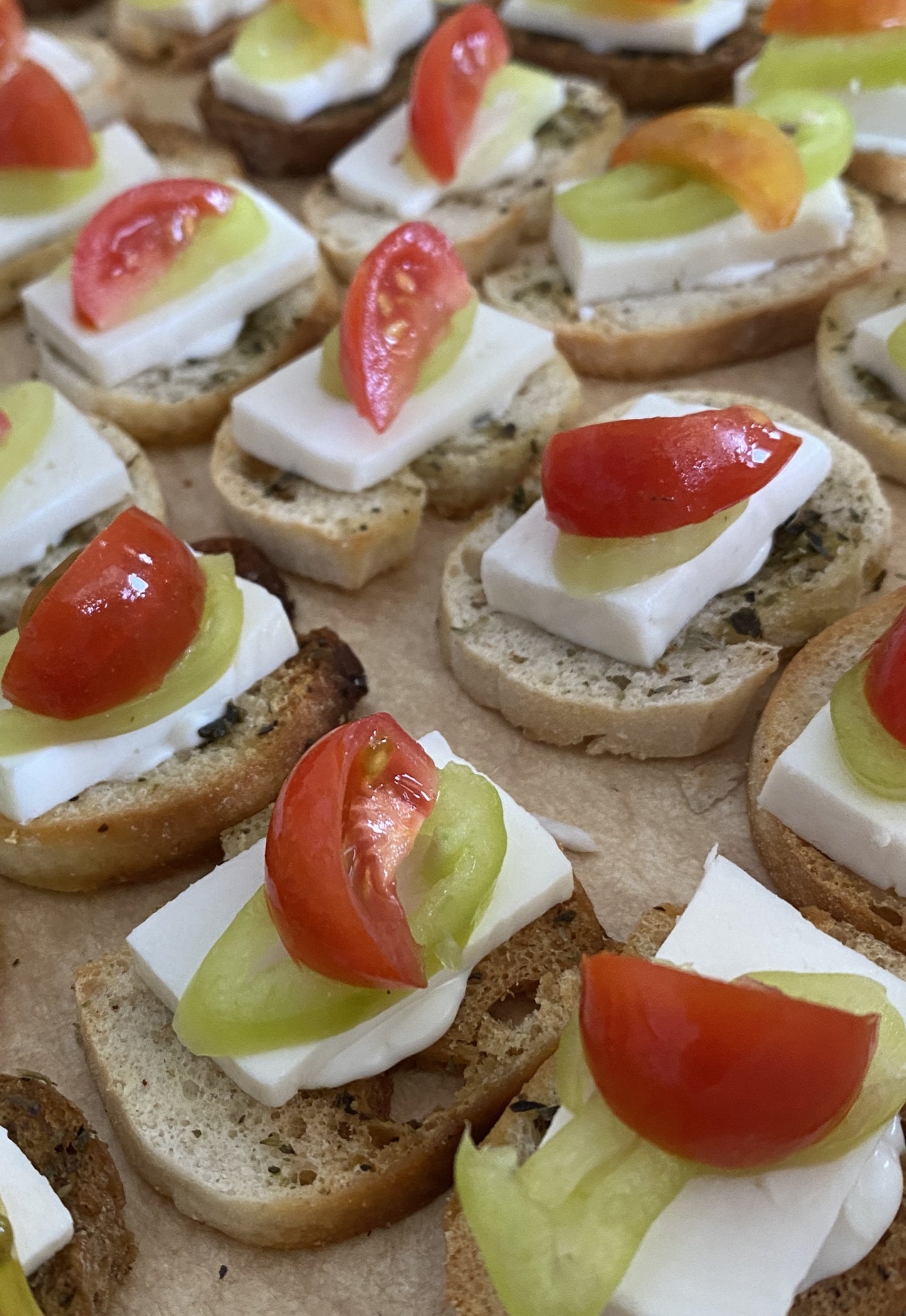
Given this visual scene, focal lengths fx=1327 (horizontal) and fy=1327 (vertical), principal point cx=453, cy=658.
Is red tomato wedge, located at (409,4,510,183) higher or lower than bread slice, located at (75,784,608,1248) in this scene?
higher

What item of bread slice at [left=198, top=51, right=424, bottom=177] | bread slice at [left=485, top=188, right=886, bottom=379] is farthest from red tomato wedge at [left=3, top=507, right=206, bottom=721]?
bread slice at [left=198, top=51, right=424, bottom=177]

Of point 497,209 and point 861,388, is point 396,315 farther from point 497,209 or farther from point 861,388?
point 861,388

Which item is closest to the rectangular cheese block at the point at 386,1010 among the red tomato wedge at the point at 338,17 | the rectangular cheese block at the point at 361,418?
the rectangular cheese block at the point at 361,418

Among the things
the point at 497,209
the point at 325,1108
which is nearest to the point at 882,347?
the point at 497,209

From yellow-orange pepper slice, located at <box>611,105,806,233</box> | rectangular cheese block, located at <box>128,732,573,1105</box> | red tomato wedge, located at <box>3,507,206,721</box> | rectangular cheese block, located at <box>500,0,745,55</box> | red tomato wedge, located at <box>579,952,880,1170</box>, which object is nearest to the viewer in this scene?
red tomato wedge, located at <box>579,952,880,1170</box>

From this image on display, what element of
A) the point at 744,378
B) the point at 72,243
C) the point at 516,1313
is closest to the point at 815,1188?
the point at 516,1313

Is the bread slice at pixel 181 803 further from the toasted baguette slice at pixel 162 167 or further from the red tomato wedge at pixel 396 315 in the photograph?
the toasted baguette slice at pixel 162 167

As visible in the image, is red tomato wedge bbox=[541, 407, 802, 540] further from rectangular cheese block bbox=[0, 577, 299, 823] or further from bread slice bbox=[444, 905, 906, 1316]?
bread slice bbox=[444, 905, 906, 1316]

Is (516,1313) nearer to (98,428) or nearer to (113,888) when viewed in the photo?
(113,888)
